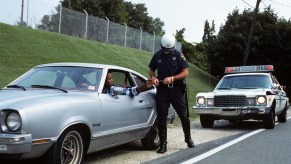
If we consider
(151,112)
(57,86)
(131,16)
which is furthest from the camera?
(131,16)

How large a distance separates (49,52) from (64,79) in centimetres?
1479

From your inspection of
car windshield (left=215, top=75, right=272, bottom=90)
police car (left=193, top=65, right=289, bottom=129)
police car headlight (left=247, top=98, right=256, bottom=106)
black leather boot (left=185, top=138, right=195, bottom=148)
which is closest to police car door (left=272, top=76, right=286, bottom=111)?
police car (left=193, top=65, right=289, bottom=129)

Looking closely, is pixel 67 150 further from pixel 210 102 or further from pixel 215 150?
pixel 210 102

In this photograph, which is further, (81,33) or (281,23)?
(281,23)

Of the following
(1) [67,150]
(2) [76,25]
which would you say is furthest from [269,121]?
(2) [76,25]

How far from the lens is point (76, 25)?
84.3ft

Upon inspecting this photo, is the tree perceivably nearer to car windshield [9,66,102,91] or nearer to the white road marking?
the white road marking

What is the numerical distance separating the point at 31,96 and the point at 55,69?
4.23 feet

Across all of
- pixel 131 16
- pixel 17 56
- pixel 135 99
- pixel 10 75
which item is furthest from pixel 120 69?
pixel 131 16

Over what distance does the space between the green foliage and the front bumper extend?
33.5ft

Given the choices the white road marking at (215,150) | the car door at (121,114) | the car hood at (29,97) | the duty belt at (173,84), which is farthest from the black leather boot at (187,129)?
the car hood at (29,97)

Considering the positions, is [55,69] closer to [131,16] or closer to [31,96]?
[31,96]

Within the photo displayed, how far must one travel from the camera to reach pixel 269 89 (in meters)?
11.7

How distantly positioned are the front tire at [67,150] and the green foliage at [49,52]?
31.6ft
